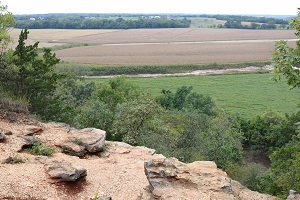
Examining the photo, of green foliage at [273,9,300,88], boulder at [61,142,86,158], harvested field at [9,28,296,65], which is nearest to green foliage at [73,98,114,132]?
boulder at [61,142,86,158]

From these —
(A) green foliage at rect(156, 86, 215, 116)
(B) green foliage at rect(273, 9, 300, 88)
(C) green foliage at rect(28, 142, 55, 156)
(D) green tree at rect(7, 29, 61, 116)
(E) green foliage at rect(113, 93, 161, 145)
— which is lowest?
(A) green foliage at rect(156, 86, 215, 116)

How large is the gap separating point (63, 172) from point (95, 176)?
2.23 meters

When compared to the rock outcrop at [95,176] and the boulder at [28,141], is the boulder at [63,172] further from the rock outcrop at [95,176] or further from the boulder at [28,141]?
the boulder at [28,141]

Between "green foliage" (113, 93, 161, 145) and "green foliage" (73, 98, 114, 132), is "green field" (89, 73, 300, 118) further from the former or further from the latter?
"green foliage" (113, 93, 161, 145)

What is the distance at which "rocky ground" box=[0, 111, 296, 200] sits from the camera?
14.9 metres

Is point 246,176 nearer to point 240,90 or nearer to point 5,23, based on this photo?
point 5,23

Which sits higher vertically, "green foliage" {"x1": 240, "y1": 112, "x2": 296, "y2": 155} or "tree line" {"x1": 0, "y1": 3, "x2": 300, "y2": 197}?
"tree line" {"x1": 0, "y1": 3, "x2": 300, "y2": 197}

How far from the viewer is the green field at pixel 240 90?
208 ft

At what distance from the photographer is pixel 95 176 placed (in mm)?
17516

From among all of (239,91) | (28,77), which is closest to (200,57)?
(239,91)

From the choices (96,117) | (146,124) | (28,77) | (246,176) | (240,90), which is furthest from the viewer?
(240,90)

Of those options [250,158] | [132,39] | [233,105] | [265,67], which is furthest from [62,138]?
[132,39]

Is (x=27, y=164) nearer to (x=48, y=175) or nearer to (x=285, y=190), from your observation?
(x=48, y=175)

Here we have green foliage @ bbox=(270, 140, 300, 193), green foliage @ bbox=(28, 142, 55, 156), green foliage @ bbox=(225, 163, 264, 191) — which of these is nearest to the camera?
green foliage @ bbox=(28, 142, 55, 156)
